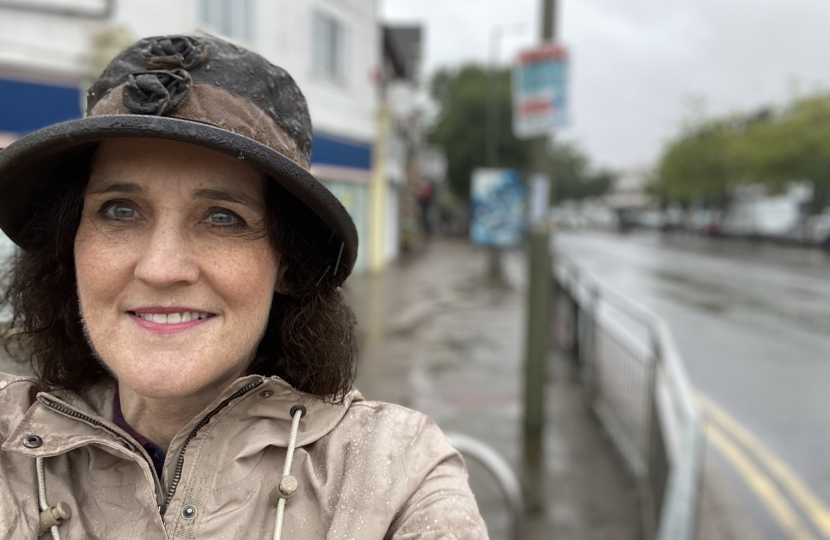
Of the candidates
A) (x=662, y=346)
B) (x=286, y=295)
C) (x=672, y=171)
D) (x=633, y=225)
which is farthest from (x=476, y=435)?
(x=633, y=225)

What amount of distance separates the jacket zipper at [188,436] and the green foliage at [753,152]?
Result: 1368 inches

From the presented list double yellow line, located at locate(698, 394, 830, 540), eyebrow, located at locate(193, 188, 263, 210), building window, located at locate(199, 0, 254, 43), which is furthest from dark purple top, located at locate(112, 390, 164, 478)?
double yellow line, located at locate(698, 394, 830, 540)

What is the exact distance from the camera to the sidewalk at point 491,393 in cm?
392

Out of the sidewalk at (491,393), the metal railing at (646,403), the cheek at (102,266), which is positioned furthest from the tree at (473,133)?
the cheek at (102,266)

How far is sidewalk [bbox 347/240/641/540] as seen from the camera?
3.92 m

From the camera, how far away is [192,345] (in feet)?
3.78

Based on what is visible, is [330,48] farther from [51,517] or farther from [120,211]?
[51,517]

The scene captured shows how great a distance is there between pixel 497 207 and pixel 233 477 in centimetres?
1545

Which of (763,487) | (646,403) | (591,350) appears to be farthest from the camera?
(591,350)

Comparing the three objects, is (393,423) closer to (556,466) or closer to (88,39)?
(556,466)

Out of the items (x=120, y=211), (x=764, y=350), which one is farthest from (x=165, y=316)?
(x=764, y=350)

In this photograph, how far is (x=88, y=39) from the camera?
4.99 m

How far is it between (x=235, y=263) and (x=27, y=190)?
0.43 m

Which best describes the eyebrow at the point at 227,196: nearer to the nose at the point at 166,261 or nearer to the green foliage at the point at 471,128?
the nose at the point at 166,261
